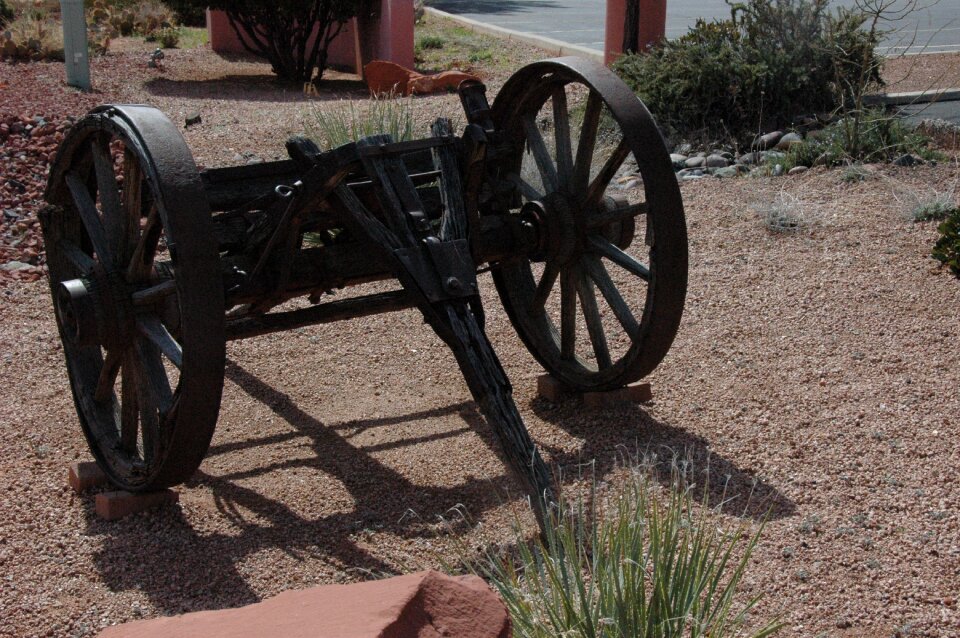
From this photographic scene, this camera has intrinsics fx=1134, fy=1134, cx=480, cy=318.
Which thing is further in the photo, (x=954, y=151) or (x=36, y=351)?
(x=954, y=151)

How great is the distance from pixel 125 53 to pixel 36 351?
11.9 meters

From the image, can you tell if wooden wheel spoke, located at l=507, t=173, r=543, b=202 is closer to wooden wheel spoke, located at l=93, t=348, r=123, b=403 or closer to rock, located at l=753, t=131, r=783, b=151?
wooden wheel spoke, located at l=93, t=348, r=123, b=403

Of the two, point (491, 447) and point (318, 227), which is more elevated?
point (318, 227)

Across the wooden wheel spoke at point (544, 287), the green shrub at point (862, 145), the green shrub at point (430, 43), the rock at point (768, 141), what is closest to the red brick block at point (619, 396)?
the wooden wheel spoke at point (544, 287)

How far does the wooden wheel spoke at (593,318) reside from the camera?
4.84 m

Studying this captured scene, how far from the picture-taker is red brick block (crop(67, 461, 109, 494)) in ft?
14.1

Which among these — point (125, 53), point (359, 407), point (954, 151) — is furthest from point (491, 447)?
point (125, 53)

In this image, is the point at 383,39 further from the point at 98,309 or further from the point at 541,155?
the point at 98,309

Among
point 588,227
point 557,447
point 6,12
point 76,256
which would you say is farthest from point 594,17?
point 76,256

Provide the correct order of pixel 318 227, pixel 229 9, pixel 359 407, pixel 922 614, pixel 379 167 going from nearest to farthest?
pixel 922 614
pixel 379 167
pixel 318 227
pixel 359 407
pixel 229 9

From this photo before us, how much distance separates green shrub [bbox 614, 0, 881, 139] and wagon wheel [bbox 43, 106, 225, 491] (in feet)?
21.0

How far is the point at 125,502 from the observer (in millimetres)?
4047

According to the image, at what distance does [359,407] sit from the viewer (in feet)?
17.3

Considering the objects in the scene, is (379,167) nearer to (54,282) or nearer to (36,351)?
(54,282)
